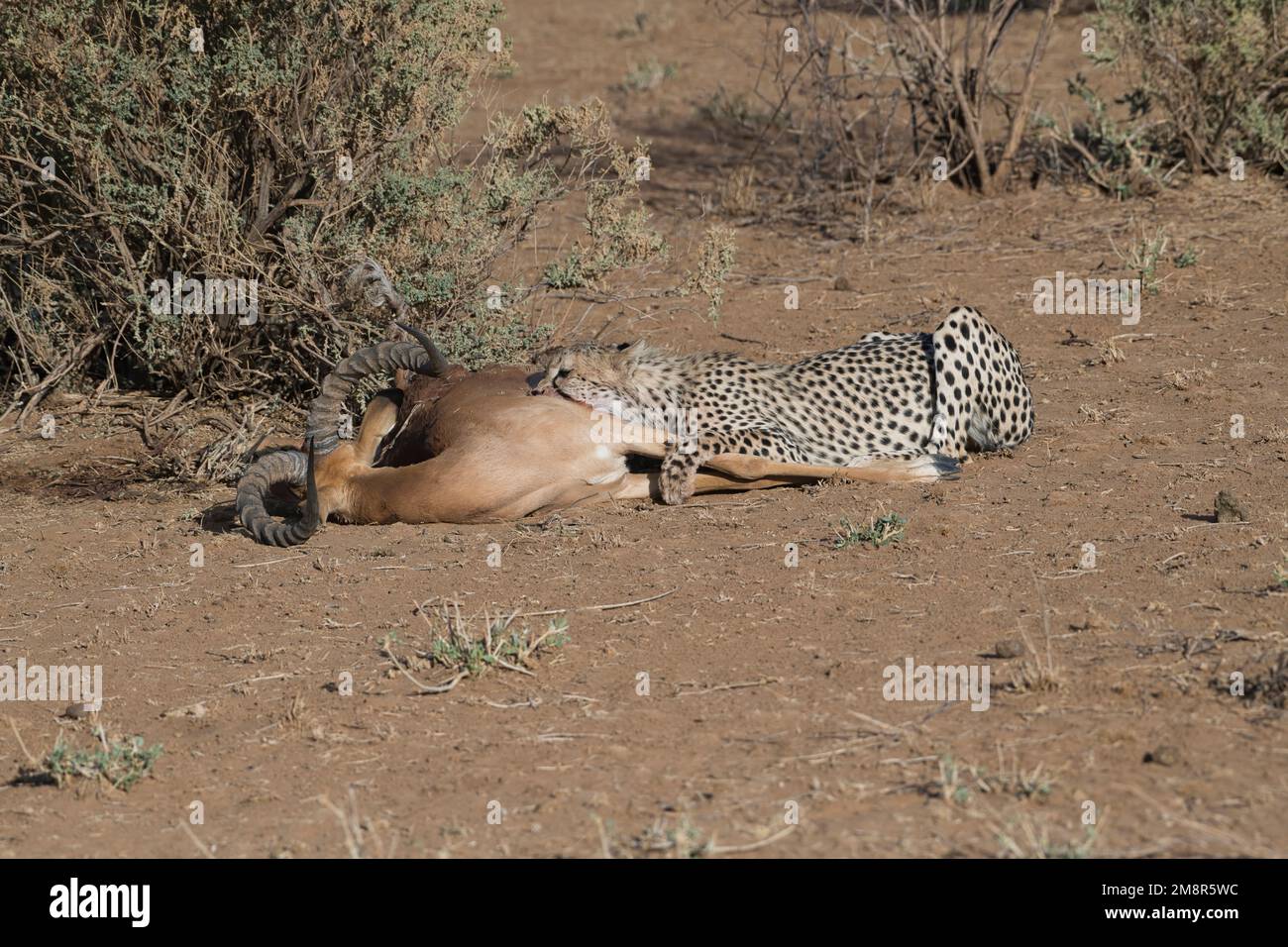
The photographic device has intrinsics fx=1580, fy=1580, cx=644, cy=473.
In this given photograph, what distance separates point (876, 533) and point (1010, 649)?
3.98 feet

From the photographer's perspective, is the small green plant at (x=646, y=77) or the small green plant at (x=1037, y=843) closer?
the small green plant at (x=1037, y=843)

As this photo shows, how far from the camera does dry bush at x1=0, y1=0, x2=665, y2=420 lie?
8.00 metres

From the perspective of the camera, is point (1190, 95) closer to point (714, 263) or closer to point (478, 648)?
point (714, 263)

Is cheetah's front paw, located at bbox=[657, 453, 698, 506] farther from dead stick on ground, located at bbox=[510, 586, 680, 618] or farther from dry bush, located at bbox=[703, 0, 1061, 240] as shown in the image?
dry bush, located at bbox=[703, 0, 1061, 240]

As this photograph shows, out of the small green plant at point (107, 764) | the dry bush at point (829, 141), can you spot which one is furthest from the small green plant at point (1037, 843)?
the dry bush at point (829, 141)

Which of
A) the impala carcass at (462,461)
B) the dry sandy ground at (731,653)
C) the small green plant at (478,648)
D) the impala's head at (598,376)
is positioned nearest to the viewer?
the dry sandy ground at (731,653)

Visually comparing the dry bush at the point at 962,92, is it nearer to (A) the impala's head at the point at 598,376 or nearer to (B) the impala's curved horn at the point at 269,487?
(A) the impala's head at the point at 598,376

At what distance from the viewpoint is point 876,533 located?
21.1 feet

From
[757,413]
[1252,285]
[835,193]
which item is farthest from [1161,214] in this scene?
[757,413]

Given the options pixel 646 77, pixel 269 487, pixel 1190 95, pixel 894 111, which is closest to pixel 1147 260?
pixel 1190 95

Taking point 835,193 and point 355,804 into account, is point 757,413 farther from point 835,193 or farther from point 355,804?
point 835,193

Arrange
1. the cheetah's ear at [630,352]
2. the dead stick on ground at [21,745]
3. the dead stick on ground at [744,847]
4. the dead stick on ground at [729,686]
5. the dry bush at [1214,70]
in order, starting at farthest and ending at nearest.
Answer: the dry bush at [1214,70]
the cheetah's ear at [630,352]
the dead stick on ground at [729,686]
the dead stick on ground at [21,745]
the dead stick on ground at [744,847]

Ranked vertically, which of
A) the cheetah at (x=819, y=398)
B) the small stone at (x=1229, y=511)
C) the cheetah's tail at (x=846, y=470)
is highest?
the cheetah at (x=819, y=398)

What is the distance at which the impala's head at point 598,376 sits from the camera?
7309mm
